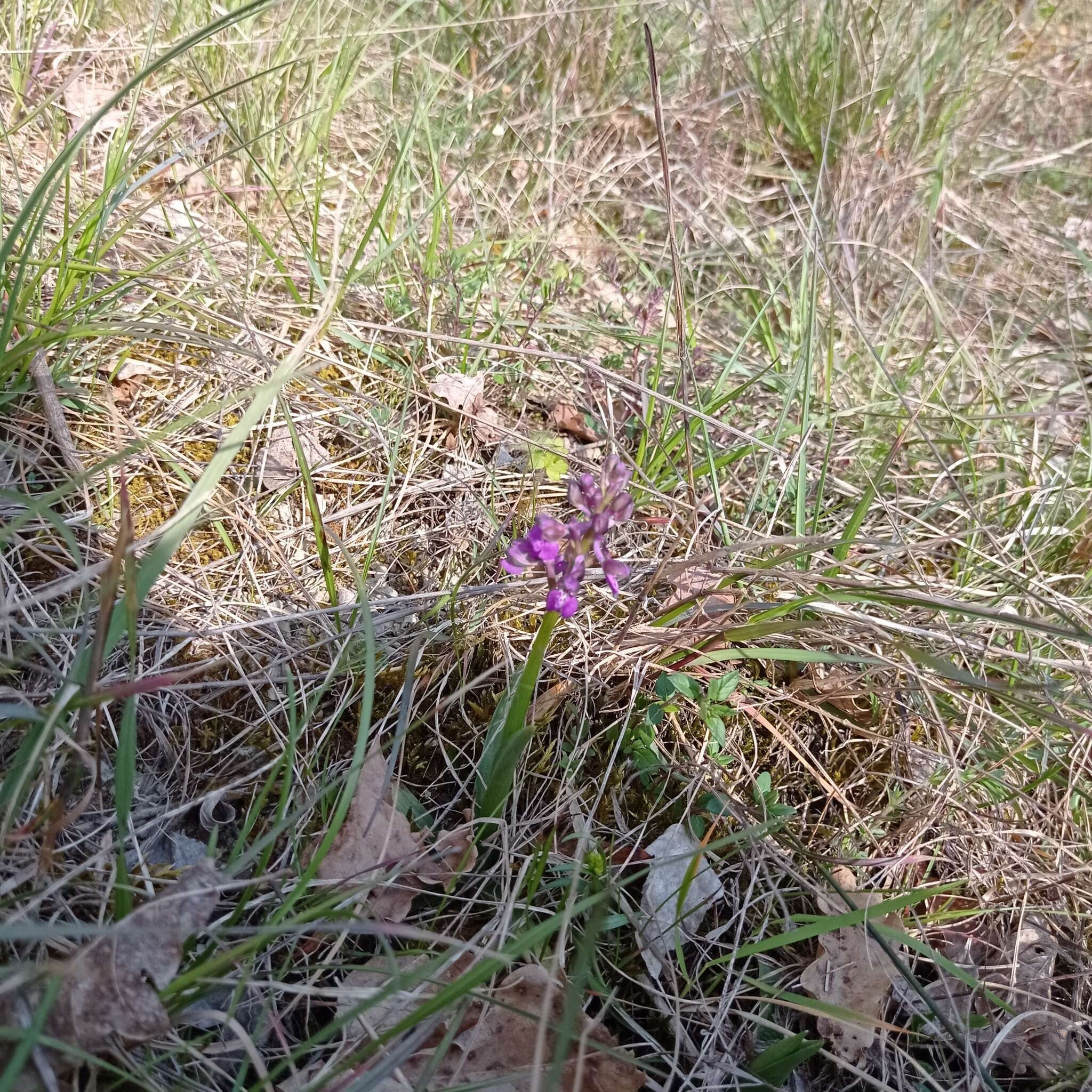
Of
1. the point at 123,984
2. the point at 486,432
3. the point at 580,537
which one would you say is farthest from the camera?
the point at 486,432

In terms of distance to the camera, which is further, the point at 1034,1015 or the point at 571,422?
the point at 571,422

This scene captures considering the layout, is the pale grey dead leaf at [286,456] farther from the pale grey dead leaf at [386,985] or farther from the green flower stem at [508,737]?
the pale grey dead leaf at [386,985]

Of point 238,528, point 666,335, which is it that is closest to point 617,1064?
point 238,528

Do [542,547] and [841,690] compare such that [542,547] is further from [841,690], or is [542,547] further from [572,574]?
[841,690]

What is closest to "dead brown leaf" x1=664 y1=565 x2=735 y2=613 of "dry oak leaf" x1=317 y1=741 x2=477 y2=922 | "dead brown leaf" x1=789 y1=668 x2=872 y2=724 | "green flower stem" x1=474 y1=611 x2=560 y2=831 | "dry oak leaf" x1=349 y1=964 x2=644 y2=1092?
"dead brown leaf" x1=789 y1=668 x2=872 y2=724

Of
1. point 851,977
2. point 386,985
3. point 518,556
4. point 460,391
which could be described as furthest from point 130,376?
point 851,977

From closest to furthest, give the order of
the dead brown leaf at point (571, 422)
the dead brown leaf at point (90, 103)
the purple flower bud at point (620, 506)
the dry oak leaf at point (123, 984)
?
the dry oak leaf at point (123, 984) < the purple flower bud at point (620, 506) < the dead brown leaf at point (571, 422) < the dead brown leaf at point (90, 103)

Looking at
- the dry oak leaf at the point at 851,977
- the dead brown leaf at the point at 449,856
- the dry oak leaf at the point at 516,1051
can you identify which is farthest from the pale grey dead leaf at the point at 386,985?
the dry oak leaf at the point at 851,977
